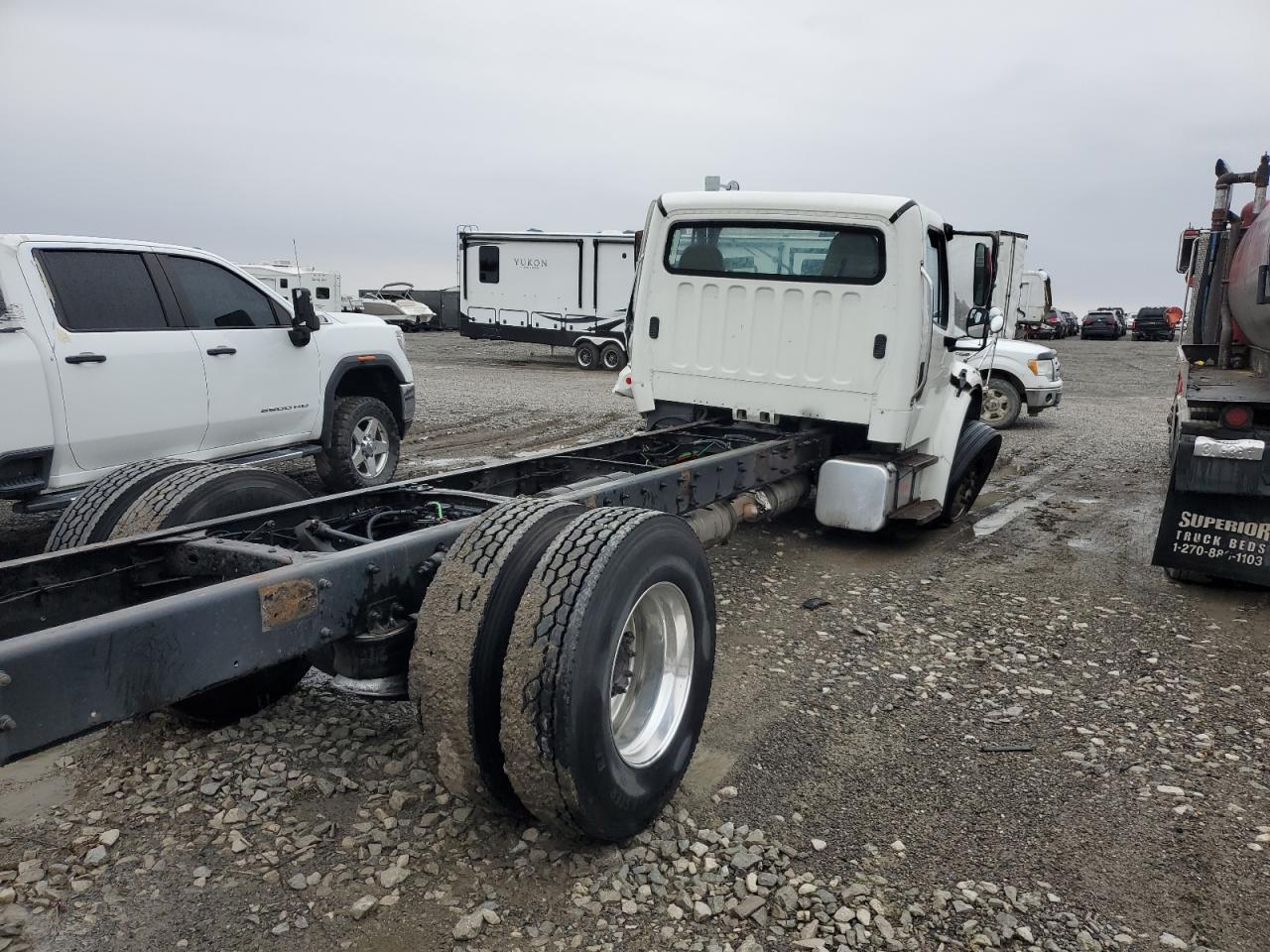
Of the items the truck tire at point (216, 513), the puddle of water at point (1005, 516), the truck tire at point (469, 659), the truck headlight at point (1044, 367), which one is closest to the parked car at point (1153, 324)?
the truck headlight at point (1044, 367)

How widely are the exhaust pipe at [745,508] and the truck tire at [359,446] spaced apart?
3285 mm

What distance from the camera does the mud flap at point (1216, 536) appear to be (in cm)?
536

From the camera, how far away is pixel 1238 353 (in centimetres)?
729

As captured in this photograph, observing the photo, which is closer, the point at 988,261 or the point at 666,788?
the point at 666,788

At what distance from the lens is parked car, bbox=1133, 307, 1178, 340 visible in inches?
1590

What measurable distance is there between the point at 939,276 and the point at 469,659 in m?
4.83

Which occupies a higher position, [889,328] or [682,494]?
[889,328]

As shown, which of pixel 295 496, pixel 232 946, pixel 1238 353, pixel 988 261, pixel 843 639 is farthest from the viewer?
pixel 1238 353

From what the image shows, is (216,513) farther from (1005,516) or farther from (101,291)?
(1005,516)

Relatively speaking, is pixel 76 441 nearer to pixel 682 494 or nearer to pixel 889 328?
pixel 682 494

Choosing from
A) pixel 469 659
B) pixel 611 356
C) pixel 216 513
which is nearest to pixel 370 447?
pixel 216 513

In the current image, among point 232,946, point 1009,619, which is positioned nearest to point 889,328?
point 1009,619

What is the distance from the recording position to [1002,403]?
42.5ft

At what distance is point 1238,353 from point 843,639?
4700 millimetres
